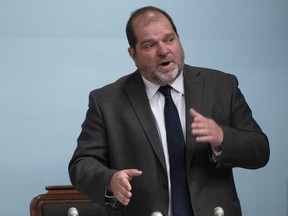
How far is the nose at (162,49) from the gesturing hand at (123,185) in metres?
0.45

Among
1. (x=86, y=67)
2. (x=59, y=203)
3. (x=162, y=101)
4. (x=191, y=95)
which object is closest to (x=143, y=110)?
(x=162, y=101)

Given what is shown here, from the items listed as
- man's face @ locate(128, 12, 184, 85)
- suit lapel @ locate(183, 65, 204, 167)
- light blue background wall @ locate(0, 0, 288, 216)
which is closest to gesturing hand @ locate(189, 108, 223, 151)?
suit lapel @ locate(183, 65, 204, 167)

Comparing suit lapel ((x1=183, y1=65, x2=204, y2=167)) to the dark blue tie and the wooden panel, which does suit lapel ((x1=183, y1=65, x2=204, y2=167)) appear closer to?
the dark blue tie

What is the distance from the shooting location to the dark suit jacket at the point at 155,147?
223 cm

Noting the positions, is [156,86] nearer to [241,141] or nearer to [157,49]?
[157,49]

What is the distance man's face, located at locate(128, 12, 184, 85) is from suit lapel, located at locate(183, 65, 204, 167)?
86 millimetres

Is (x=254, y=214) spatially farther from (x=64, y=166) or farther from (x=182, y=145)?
(x=182, y=145)

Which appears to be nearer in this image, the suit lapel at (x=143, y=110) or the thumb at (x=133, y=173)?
the thumb at (x=133, y=173)

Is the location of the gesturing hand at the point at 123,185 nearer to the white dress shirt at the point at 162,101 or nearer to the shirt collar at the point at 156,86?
the white dress shirt at the point at 162,101

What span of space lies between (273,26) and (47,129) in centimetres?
133

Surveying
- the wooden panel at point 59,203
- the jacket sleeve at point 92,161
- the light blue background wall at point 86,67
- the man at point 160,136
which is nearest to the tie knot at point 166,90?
the man at point 160,136

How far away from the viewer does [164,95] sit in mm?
2381

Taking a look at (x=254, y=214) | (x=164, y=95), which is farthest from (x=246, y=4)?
(x=164, y=95)

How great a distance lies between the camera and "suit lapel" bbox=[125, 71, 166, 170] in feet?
7.52
